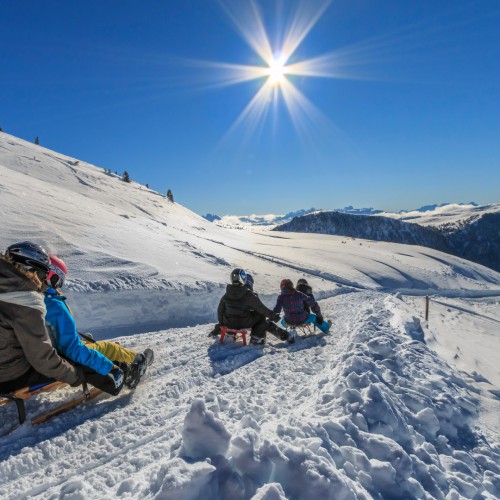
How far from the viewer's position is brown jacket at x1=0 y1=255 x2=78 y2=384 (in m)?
3.18

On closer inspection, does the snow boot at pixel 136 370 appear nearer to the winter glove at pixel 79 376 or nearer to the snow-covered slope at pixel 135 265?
the winter glove at pixel 79 376

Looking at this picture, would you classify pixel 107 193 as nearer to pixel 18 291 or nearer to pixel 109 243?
pixel 109 243

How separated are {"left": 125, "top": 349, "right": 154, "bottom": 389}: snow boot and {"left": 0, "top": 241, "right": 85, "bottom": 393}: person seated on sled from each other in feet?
2.85

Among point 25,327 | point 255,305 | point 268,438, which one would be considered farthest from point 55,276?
point 255,305

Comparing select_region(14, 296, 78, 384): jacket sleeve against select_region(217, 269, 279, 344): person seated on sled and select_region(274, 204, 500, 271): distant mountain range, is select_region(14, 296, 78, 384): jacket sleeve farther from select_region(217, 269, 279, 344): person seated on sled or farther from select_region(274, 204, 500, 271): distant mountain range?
select_region(274, 204, 500, 271): distant mountain range

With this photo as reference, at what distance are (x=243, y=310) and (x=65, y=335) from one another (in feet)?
12.5

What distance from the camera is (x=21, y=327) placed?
3.22 metres

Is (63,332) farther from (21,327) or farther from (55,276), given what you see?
(55,276)

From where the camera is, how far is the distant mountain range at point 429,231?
153375 millimetres

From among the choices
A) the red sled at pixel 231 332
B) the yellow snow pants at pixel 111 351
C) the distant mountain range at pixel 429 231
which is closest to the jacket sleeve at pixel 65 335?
the yellow snow pants at pixel 111 351

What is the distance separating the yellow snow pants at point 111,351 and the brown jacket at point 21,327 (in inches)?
37.1

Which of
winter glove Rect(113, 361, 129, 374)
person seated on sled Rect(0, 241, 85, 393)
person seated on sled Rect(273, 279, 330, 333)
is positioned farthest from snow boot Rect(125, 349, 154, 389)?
person seated on sled Rect(273, 279, 330, 333)

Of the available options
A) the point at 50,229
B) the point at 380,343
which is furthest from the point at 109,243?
the point at 380,343

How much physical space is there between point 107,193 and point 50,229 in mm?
15910
